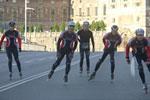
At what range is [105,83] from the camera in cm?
1491

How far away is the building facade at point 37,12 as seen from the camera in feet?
478

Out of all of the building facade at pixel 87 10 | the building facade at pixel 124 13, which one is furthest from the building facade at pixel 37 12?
the building facade at pixel 124 13

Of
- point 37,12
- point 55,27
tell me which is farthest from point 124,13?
point 37,12

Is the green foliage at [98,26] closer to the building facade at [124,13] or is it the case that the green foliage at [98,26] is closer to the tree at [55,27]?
the building facade at [124,13]

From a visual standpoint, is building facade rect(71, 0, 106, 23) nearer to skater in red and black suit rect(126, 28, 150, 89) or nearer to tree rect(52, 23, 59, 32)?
tree rect(52, 23, 59, 32)

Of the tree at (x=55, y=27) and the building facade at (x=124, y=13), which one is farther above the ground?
the building facade at (x=124, y=13)

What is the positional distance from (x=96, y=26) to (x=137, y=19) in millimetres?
11336

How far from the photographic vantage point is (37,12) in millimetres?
149500

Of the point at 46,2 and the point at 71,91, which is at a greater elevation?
the point at 46,2

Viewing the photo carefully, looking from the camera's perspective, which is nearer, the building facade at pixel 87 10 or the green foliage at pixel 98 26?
the green foliage at pixel 98 26

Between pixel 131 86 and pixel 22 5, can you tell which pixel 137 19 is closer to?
pixel 22 5

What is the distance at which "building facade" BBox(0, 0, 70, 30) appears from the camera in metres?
146

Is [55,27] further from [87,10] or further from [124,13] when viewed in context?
[124,13]

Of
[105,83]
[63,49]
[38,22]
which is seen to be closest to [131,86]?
[105,83]
